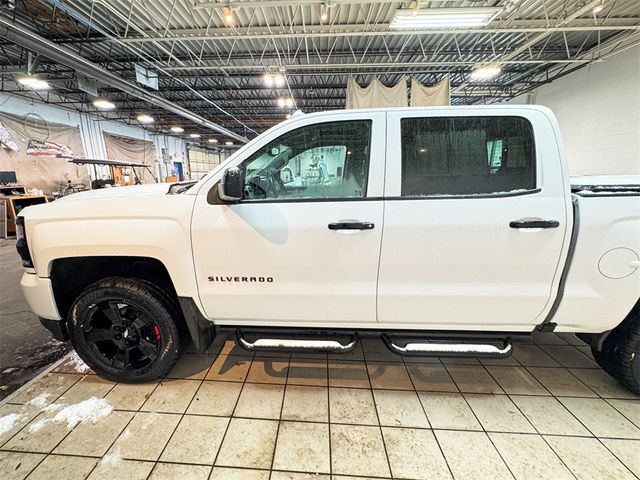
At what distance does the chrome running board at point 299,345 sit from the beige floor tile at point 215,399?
0.44m

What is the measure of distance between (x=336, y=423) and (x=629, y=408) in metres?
1.98

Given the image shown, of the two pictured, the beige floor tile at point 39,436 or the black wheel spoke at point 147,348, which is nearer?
the beige floor tile at point 39,436

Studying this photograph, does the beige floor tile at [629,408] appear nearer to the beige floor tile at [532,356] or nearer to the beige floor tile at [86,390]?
the beige floor tile at [532,356]

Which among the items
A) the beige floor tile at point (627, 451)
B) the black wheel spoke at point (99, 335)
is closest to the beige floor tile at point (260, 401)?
the black wheel spoke at point (99, 335)

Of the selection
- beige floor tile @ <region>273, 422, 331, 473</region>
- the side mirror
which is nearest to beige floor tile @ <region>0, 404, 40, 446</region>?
beige floor tile @ <region>273, 422, 331, 473</region>

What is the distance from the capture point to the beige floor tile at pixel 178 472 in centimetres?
148

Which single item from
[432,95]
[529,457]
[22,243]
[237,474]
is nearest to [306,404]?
[237,474]

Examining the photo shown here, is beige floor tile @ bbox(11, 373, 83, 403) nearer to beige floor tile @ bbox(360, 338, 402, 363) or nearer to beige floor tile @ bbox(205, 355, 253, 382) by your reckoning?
beige floor tile @ bbox(205, 355, 253, 382)

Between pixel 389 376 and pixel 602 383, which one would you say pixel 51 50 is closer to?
pixel 389 376

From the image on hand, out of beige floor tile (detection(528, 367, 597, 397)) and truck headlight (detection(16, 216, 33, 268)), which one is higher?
truck headlight (detection(16, 216, 33, 268))

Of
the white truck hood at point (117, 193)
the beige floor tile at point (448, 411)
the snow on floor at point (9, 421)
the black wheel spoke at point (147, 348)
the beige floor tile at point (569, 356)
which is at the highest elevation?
the white truck hood at point (117, 193)

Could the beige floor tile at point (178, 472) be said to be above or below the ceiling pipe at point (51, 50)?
below

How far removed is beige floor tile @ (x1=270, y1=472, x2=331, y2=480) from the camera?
4.87 ft

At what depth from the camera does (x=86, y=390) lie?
6.89ft
